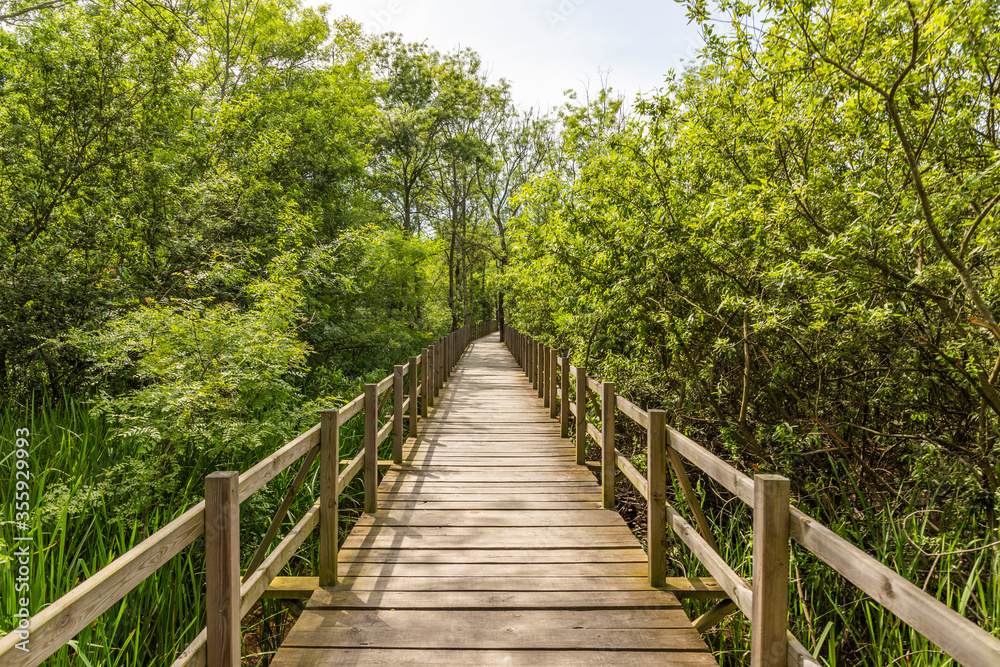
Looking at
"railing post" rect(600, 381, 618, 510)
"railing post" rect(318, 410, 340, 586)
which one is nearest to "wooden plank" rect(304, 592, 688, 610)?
"railing post" rect(318, 410, 340, 586)

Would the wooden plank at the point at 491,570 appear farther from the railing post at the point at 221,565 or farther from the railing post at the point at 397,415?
the railing post at the point at 397,415

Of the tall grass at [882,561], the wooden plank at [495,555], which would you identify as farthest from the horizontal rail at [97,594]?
the tall grass at [882,561]

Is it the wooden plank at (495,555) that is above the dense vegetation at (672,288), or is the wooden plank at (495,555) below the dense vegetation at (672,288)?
below

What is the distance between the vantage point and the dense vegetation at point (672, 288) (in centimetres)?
371

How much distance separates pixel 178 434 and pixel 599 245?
4905mm

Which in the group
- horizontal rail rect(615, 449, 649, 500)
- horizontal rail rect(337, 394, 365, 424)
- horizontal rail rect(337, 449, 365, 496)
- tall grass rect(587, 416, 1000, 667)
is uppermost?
horizontal rail rect(337, 394, 365, 424)

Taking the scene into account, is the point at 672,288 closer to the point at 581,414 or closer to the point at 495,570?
the point at 581,414

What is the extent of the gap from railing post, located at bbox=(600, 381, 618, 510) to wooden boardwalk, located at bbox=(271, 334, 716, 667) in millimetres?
147

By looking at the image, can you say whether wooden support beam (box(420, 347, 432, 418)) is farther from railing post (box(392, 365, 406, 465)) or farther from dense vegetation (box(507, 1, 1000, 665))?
dense vegetation (box(507, 1, 1000, 665))

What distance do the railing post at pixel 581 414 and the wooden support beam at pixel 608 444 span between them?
1180 millimetres

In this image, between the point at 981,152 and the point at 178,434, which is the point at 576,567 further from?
the point at 981,152

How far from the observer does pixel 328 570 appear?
338 centimetres

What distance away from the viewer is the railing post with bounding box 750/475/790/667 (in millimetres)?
2125

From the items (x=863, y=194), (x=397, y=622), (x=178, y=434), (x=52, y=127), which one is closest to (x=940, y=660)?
(x=863, y=194)
